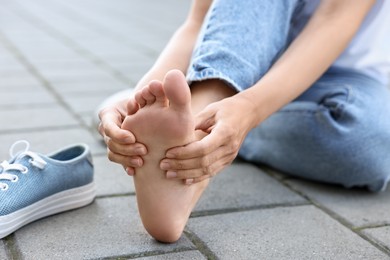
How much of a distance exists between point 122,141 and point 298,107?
576mm

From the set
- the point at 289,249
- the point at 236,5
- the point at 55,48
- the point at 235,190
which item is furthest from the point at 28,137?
the point at 55,48

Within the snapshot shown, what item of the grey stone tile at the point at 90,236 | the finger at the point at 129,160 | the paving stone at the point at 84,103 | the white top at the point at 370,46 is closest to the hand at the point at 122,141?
the finger at the point at 129,160

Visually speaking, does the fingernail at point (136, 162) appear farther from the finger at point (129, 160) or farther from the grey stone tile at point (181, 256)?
the grey stone tile at point (181, 256)

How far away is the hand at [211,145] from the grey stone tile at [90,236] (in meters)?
0.15

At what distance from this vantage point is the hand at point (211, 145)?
2.92 ft

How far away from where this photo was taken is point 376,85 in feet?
4.50

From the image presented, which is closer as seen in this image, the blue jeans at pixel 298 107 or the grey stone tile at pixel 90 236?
the grey stone tile at pixel 90 236

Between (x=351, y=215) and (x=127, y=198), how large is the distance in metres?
0.45

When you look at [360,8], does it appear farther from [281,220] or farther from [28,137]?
[28,137]

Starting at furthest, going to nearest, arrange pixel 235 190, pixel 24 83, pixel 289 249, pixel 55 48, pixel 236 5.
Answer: pixel 55 48
pixel 24 83
pixel 235 190
pixel 236 5
pixel 289 249

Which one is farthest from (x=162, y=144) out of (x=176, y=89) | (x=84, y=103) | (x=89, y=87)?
(x=89, y=87)

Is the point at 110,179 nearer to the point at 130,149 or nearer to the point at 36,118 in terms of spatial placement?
the point at 130,149

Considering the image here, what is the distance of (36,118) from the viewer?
5.70 ft

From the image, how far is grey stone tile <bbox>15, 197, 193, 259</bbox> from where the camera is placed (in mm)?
961
